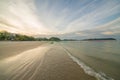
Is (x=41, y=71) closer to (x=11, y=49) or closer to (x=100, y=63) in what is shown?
(x=100, y=63)

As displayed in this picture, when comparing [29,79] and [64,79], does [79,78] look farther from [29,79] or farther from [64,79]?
[29,79]

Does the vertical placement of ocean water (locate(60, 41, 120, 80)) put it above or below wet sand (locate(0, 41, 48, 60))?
below

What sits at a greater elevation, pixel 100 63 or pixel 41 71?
pixel 41 71

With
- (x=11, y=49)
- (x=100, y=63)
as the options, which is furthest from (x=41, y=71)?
(x=11, y=49)

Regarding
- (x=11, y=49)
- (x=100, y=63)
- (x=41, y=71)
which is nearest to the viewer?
(x=41, y=71)

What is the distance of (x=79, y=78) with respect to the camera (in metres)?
6.31

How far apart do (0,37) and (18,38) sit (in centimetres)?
3319

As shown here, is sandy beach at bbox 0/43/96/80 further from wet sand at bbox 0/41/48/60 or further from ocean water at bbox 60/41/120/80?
wet sand at bbox 0/41/48/60

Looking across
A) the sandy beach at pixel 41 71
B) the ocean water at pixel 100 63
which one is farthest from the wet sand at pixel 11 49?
the ocean water at pixel 100 63

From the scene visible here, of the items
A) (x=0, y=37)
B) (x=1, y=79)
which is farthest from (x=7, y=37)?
(x=1, y=79)

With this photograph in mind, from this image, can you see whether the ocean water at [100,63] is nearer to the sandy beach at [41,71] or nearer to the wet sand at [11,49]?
the sandy beach at [41,71]

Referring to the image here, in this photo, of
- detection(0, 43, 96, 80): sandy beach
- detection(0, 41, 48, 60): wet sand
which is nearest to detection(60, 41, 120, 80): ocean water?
detection(0, 43, 96, 80): sandy beach

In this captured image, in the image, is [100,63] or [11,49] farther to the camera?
[11,49]

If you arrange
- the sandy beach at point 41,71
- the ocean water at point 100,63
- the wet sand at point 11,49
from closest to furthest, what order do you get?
1. the sandy beach at point 41,71
2. the ocean water at point 100,63
3. the wet sand at point 11,49
